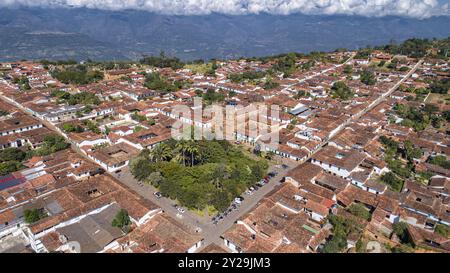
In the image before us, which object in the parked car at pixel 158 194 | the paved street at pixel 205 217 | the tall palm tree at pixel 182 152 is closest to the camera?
the paved street at pixel 205 217

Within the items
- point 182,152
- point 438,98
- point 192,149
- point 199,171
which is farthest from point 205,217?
point 438,98

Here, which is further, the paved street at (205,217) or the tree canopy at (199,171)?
the tree canopy at (199,171)

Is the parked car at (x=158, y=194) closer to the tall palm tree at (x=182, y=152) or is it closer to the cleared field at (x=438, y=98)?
the tall palm tree at (x=182, y=152)

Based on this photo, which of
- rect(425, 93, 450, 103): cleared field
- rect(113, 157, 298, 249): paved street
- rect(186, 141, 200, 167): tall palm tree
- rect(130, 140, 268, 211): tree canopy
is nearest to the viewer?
rect(113, 157, 298, 249): paved street

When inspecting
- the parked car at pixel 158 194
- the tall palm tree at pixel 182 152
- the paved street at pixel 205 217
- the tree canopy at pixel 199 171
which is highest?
the tall palm tree at pixel 182 152

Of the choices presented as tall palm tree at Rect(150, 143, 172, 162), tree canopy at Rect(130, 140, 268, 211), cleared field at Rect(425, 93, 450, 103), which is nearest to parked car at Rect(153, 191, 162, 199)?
tree canopy at Rect(130, 140, 268, 211)

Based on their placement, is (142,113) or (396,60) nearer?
(142,113)

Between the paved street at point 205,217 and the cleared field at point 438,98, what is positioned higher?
the cleared field at point 438,98

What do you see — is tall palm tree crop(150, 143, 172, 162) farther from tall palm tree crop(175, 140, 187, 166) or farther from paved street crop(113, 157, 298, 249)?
paved street crop(113, 157, 298, 249)

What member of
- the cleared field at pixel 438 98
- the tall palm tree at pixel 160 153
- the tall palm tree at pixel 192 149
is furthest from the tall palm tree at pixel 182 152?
the cleared field at pixel 438 98

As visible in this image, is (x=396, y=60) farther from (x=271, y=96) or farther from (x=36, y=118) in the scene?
(x=36, y=118)
